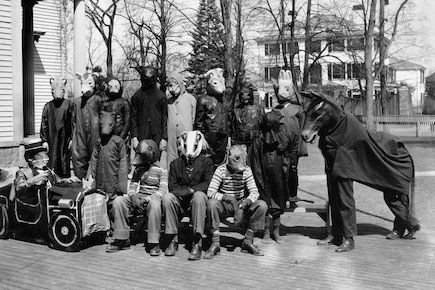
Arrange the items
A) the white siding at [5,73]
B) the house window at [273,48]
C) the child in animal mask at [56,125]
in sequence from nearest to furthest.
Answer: the child in animal mask at [56,125], the white siding at [5,73], the house window at [273,48]

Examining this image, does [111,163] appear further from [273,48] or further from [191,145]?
[273,48]

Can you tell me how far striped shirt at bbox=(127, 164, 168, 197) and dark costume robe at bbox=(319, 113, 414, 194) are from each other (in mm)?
1994

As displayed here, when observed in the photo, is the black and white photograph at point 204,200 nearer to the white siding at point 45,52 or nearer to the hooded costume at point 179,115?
the hooded costume at point 179,115

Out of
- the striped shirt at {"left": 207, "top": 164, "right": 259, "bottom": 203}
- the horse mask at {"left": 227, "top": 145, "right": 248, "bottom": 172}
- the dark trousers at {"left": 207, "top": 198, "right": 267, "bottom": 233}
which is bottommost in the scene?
the dark trousers at {"left": 207, "top": 198, "right": 267, "bottom": 233}

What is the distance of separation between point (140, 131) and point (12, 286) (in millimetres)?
3297

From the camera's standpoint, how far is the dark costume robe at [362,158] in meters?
6.75

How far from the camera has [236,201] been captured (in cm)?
659

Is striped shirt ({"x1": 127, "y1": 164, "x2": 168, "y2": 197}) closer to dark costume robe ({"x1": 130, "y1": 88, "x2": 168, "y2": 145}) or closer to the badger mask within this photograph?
the badger mask

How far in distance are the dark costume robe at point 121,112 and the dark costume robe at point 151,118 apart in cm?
11

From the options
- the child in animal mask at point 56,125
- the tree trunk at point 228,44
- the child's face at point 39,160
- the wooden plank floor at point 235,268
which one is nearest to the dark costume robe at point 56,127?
the child in animal mask at point 56,125

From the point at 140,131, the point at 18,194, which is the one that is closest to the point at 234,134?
the point at 140,131

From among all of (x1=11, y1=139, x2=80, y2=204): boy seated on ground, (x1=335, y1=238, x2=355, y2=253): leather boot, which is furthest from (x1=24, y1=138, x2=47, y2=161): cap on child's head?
(x1=335, y1=238, x2=355, y2=253): leather boot

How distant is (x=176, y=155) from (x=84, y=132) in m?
1.40

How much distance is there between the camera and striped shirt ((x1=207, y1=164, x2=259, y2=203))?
662 centimetres
